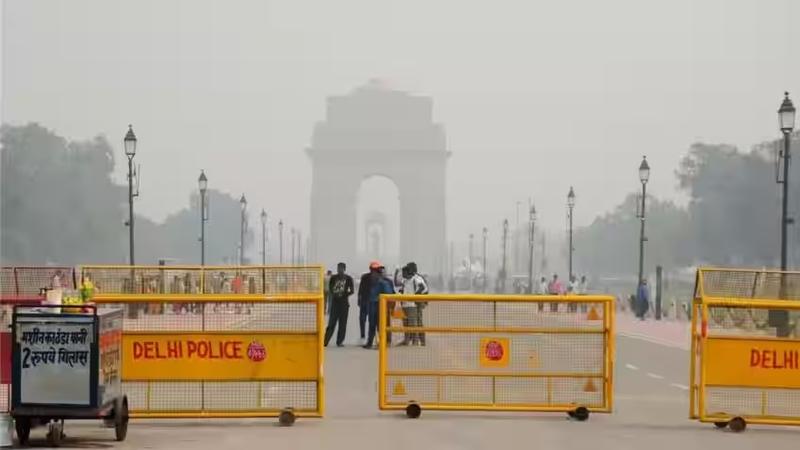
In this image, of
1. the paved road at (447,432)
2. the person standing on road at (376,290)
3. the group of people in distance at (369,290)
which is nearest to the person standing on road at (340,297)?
the group of people in distance at (369,290)

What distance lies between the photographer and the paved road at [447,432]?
13.9 m

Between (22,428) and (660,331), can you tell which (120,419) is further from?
(660,331)

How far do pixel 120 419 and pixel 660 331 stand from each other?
32.3 m

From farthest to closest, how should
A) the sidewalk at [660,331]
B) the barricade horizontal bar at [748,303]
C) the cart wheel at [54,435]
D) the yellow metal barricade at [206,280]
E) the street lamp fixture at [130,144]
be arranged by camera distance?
the street lamp fixture at [130,144], the sidewalk at [660,331], the yellow metal barricade at [206,280], the barricade horizontal bar at [748,303], the cart wheel at [54,435]

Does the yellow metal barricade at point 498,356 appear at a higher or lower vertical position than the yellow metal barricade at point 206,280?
lower

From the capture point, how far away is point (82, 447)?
1355cm

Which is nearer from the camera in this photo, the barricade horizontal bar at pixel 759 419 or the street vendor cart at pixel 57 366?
the street vendor cart at pixel 57 366

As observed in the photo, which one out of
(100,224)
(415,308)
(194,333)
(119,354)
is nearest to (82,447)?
(119,354)

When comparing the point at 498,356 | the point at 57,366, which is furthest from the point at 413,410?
the point at 57,366

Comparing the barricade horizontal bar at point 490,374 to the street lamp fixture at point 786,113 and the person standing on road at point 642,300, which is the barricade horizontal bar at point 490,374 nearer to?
the street lamp fixture at point 786,113

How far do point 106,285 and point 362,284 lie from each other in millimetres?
12845

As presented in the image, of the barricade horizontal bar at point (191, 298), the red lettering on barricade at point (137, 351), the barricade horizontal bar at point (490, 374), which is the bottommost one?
the barricade horizontal bar at point (490, 374)

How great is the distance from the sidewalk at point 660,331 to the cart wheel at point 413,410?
18860 mm

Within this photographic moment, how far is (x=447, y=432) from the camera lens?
49.2ft
